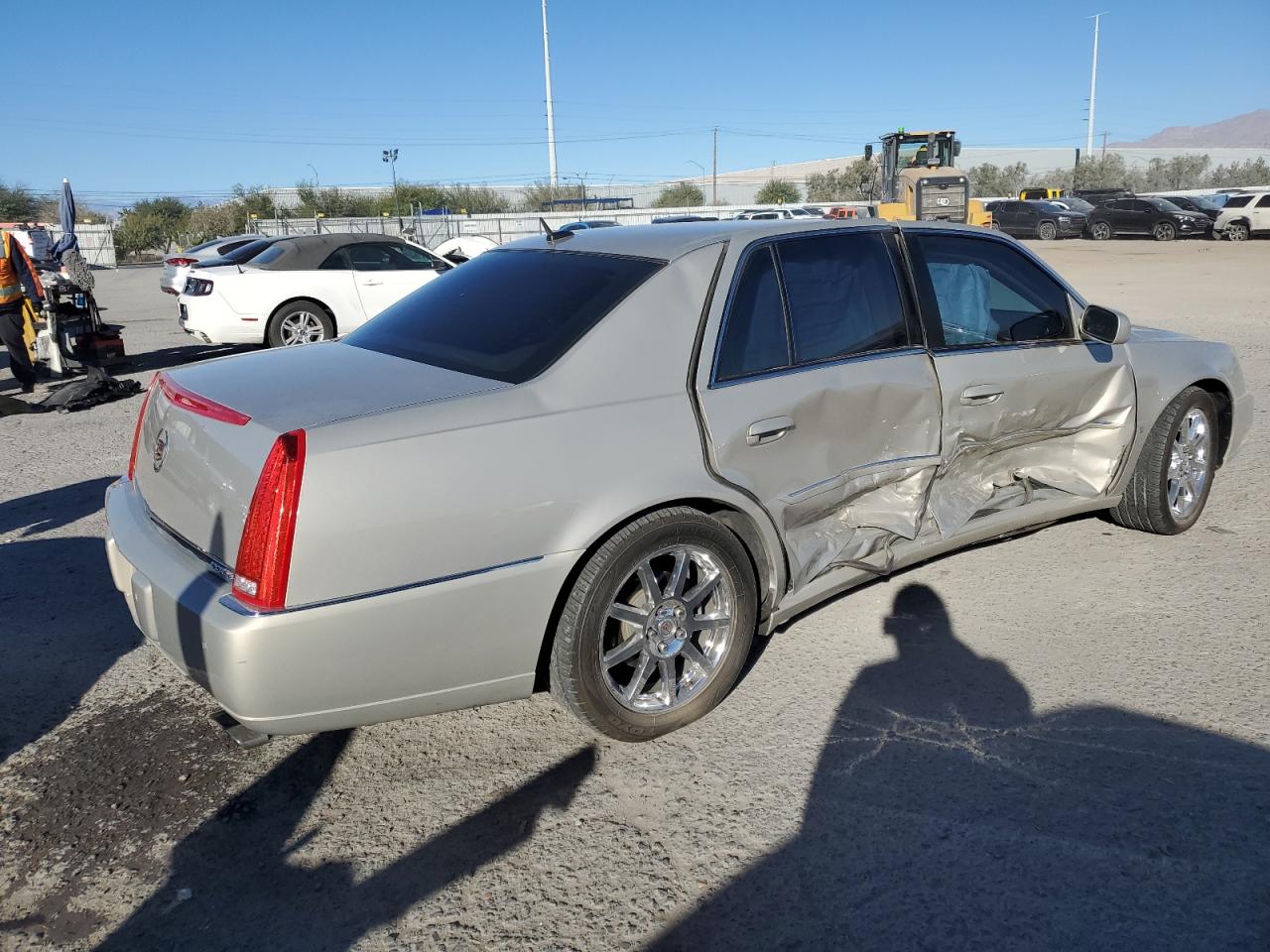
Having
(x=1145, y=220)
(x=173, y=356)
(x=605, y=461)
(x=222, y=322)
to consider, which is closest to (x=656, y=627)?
(x=605, y=461)

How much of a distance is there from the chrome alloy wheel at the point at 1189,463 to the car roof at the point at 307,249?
9343 millimetres

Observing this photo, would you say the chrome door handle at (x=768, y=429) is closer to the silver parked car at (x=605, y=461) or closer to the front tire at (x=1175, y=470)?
the silver parked car at (x=605, y=461)

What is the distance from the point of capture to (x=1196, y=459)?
202 inches

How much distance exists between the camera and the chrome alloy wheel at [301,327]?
1133cm

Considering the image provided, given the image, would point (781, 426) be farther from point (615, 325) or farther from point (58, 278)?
point (58, 278)

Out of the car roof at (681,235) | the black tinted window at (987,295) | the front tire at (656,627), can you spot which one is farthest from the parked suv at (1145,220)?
the front tire at (656,627)

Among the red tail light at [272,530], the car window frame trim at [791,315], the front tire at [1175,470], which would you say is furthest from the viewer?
the front tire at [1175,470]

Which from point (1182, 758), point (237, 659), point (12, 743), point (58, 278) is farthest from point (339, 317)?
point (1182, 758)

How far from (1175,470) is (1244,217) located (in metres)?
33.7

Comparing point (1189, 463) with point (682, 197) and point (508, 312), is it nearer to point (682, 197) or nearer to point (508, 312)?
point (508, 312)

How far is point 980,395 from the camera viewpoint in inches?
163

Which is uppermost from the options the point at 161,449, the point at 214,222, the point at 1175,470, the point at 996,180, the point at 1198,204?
the point at 996,180

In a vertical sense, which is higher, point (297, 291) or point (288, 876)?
point (297, 291)

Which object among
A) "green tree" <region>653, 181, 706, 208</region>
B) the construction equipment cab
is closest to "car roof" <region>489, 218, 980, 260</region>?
the construction equipment cab
